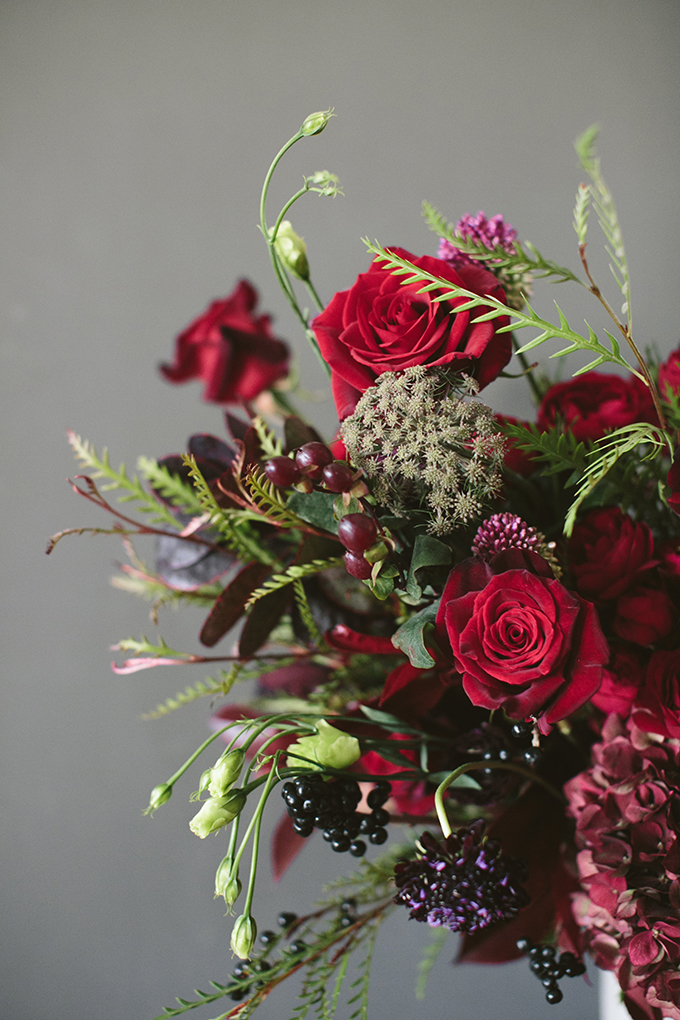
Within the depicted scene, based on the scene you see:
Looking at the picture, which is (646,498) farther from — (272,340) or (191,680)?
(191,680)

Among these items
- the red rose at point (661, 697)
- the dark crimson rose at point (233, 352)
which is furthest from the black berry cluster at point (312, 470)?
the dark crimson rose at point (233, 352)

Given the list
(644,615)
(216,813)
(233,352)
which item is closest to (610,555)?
(644,615)

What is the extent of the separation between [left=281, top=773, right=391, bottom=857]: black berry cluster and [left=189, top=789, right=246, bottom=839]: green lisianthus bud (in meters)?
0.04

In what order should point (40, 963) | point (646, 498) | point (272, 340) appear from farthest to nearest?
1. point (40, 963)
2. point (272, 340)
3. point (646, 498)

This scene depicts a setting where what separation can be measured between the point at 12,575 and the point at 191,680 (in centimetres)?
23

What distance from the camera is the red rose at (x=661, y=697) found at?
390 millimetres

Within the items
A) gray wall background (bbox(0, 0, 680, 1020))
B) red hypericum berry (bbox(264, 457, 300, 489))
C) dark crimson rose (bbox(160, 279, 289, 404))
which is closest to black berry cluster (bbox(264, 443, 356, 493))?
red hypericum berry (bbox(264, 457, 300, 489))

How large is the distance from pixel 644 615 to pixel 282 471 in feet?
0.75

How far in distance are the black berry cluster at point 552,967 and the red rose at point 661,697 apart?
0.14 meters

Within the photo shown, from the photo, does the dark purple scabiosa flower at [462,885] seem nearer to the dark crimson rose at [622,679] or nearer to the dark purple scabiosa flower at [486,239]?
the dark crimson rose at [622,679]

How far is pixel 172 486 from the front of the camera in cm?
48

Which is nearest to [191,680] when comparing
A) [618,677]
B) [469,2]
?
[618,677]

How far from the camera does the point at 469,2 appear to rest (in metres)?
0.79

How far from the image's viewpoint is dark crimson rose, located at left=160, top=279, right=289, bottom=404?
640 mm
